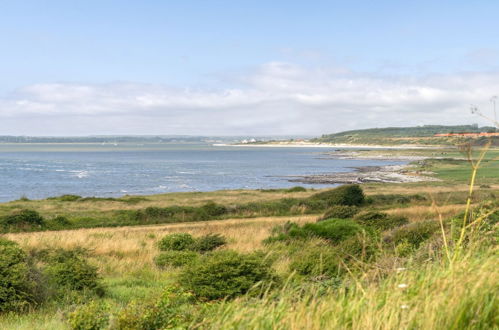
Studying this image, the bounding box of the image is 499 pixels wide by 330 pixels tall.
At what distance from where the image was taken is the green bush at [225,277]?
910 cm

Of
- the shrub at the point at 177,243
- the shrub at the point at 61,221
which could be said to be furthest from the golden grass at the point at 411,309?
the shrub at the point at 61,221

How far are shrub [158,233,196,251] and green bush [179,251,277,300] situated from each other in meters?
8.29

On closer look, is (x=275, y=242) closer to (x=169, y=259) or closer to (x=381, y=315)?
(x=169, y=259)

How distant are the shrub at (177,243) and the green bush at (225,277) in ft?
27.2

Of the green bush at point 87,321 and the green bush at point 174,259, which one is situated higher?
the green bush at point 87,321

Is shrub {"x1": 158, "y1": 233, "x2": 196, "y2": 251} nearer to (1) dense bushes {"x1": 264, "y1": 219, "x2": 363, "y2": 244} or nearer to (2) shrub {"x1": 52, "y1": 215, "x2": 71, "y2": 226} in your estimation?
(1) dense bushes {"x1": 264, "y1": 219, "x2": 363, "y2": 244}

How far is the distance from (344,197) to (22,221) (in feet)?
80.0

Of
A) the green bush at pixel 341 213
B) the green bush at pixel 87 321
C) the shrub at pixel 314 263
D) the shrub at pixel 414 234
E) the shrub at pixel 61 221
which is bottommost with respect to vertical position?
the shrub at pixel 61 221

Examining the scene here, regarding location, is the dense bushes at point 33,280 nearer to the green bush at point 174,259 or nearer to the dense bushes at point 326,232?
the green bush at point 174,259

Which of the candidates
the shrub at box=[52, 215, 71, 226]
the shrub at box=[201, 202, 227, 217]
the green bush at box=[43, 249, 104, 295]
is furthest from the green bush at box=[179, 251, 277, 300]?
the shrub at box=[201, 202, 227, 217]

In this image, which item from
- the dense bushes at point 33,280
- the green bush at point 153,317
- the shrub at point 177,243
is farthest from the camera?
the shrub at point 177,243

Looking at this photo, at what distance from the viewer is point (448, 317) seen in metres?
3.78

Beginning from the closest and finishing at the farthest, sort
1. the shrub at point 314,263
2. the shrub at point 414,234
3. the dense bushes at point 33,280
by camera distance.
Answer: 1. the dense bushes at point 33,280
2. the shrub at point 314,263
3. the shrub at point 414,234

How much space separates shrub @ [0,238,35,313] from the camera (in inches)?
350
